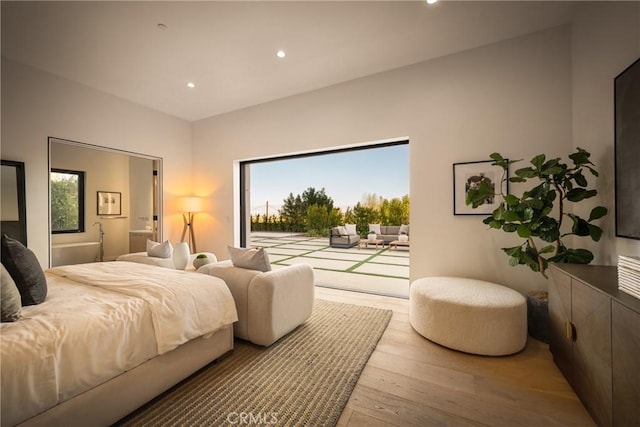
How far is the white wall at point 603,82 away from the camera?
1695 mm

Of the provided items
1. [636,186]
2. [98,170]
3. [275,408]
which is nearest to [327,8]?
[636,186]

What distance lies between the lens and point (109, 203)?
5621mm

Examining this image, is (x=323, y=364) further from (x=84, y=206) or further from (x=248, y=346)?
(x=84, y=206)

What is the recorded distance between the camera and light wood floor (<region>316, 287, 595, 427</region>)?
4.59ft

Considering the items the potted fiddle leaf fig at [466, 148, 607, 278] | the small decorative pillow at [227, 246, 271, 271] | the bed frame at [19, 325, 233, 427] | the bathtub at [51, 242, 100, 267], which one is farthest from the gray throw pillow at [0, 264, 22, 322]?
the bathtub at [51, 242, 100, 267]

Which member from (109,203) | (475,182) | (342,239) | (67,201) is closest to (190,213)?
(109,203)

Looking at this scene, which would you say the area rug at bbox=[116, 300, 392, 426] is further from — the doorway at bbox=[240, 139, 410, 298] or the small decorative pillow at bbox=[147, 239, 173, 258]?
the doorway at bbox=[240, 139, 410, 298]

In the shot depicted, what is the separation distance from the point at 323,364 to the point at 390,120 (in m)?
2.88

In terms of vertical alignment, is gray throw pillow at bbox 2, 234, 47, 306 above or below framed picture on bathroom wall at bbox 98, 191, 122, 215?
below

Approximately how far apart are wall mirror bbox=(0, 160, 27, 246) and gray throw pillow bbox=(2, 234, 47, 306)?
2298 millimetres

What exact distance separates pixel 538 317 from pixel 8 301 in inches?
143

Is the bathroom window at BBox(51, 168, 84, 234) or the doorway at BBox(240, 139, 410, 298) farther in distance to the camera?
the doorway at BBox(240, 139, 410, 298)

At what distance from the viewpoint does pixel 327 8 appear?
2.25 metres

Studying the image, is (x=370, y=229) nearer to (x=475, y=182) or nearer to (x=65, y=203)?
(x=475, y=182)
